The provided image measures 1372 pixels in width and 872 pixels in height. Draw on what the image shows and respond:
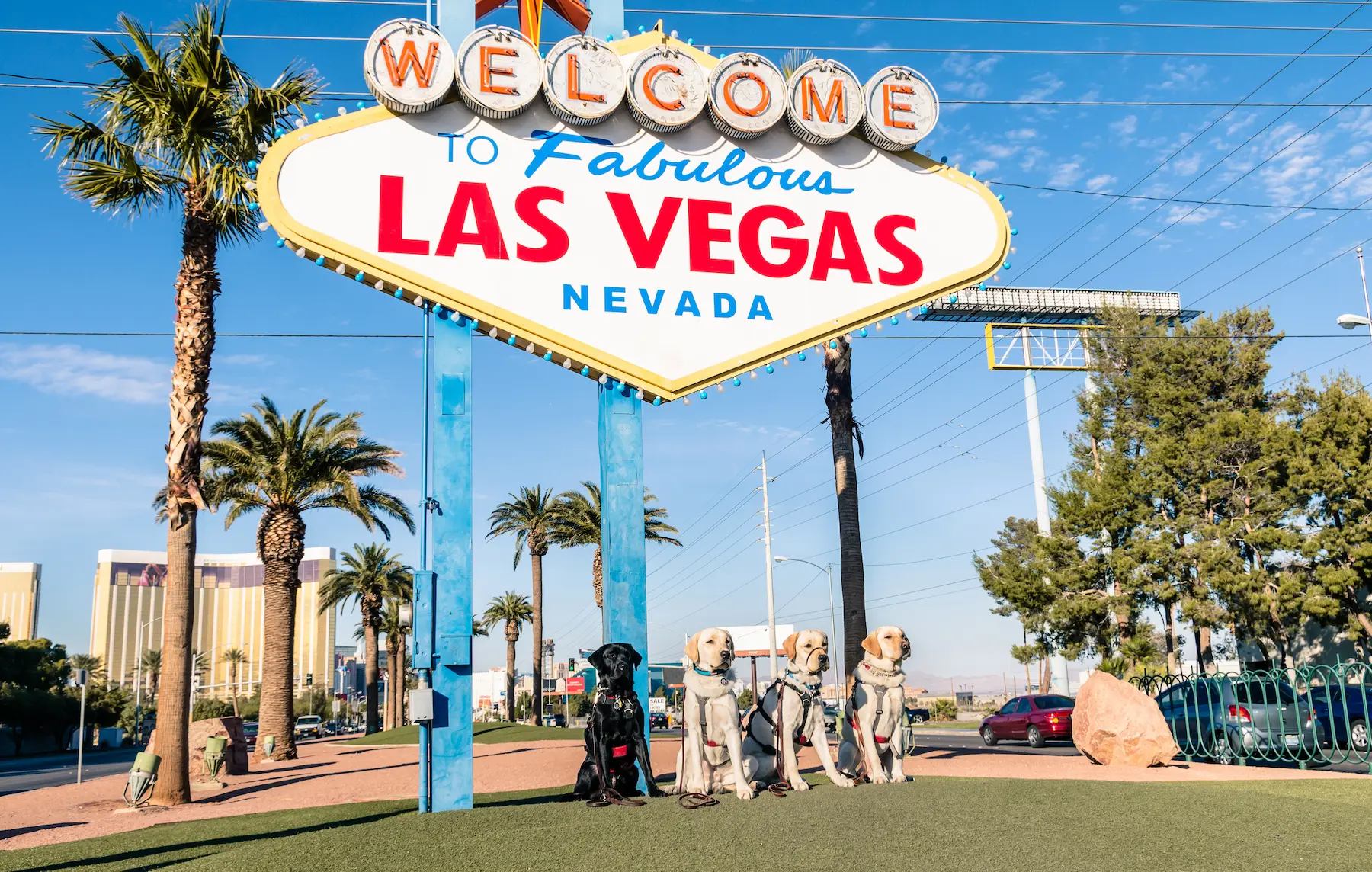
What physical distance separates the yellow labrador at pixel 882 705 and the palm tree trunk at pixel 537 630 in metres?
30.7

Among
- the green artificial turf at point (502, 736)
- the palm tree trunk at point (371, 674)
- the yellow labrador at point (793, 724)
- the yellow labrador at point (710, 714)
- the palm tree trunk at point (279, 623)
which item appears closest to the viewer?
the yellow labrador at point (710, 714)

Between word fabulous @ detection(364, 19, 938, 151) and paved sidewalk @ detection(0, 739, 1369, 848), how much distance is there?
8985 mm

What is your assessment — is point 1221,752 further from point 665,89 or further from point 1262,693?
point 665,89

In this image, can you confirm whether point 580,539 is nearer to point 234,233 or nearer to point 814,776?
point 234,233

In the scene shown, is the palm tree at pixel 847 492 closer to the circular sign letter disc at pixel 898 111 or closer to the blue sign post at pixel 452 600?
the circular sign letter disc at pixel 898 111

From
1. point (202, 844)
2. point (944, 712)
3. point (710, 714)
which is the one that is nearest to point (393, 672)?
point (944, 712)

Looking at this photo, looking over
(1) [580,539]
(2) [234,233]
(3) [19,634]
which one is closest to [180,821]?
(2) [234,233]

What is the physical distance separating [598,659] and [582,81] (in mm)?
7411

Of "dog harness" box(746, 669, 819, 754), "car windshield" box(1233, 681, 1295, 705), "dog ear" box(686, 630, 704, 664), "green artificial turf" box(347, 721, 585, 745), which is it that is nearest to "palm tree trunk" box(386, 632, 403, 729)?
"green artificial turf" box(347, 721, 585, 745)

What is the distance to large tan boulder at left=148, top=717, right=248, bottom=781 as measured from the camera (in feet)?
65.4

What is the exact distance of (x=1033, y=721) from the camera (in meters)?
23.9

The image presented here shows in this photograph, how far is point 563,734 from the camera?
1344 inches

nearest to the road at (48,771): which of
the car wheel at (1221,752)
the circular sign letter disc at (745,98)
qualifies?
the circular sign letter disc at (745,98)

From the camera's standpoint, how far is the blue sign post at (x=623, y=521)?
1196cm
